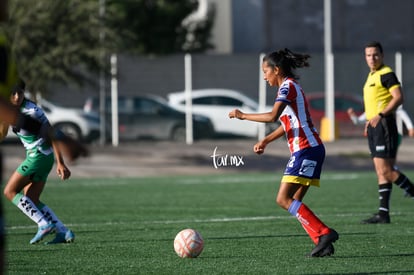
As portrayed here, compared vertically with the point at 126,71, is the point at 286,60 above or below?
above

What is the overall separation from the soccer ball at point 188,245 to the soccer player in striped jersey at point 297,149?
0.88 meters

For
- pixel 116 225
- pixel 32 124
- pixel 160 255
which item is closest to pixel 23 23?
pixel 116 225

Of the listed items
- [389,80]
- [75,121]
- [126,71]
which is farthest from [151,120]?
[389,80]

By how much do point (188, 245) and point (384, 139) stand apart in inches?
165

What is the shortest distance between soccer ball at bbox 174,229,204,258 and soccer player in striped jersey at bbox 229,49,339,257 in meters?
A: 0.88

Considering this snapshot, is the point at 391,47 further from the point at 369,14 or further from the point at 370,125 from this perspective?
the point at 370,125

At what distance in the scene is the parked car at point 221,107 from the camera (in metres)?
29.7

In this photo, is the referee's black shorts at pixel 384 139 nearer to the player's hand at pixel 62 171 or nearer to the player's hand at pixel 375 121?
the player's hand at pixel 375 121

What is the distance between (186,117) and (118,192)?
10582mm

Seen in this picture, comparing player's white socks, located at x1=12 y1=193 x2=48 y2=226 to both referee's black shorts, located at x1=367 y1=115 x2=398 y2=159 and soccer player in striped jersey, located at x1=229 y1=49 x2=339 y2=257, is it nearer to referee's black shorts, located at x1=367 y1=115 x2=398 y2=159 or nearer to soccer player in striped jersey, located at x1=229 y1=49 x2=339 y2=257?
soccer player in striped jersey, located at x1=229 y1=49 x2=339 y2=257

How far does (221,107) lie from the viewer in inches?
1190

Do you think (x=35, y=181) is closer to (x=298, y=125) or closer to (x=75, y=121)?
(x=298, y=125)

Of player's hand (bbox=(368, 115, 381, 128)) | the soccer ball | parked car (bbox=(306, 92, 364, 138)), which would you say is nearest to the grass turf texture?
the soccer ball

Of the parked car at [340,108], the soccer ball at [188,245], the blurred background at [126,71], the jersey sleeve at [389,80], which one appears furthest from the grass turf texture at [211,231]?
the parked car at [340,108]
